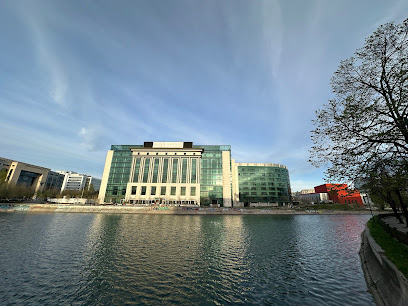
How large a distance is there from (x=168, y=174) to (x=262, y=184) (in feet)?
249

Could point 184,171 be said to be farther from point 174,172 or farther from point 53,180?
point 53,180

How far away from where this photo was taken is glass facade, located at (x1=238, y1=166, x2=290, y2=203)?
457 ft

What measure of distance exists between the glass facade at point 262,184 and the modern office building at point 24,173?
14847cm

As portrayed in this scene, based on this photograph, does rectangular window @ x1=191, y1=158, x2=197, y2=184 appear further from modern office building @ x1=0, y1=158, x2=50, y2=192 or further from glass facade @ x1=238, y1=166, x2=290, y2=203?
modern office building @ x1=0, y1=158, x2=50, y2=192

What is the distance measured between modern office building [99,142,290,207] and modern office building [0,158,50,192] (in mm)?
58944

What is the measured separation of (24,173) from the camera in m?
126

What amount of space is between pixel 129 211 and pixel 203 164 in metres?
52.7

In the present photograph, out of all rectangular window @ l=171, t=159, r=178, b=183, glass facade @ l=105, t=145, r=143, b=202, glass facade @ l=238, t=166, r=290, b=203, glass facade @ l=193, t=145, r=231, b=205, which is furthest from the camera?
glass facade @ l=238, t=166, r=290, b=203

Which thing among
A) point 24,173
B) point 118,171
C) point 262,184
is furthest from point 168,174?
point 24,173

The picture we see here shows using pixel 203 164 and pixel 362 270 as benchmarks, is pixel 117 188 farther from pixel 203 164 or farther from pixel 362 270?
pixel 362 270

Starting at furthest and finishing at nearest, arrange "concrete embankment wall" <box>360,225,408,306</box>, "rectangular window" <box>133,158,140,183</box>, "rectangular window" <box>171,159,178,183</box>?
"rectangular window" <box>133,158,140,183</box> < "rectangular window" <box>171,159,178,183</box> < "concrete embankment wall" <box>360,225,408,306</box>

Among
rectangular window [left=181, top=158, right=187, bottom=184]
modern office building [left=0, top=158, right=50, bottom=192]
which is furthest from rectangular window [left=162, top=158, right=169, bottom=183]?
modern office building [left=0, top=158, right=50, bottom=192]

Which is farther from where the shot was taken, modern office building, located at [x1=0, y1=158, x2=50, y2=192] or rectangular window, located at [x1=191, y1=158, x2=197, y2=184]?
modern office building, located at [x1=0, y1=158, x2=50, y2=192]

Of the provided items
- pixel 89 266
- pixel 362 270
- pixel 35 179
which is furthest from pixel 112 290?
pixel 35 179
